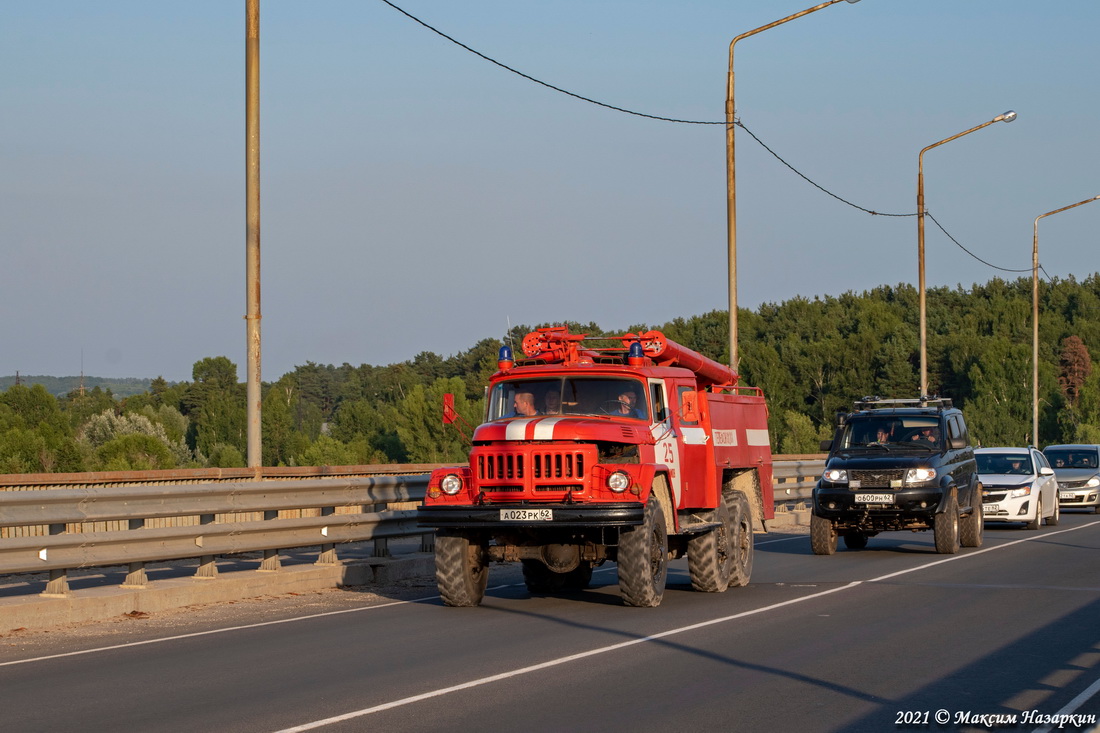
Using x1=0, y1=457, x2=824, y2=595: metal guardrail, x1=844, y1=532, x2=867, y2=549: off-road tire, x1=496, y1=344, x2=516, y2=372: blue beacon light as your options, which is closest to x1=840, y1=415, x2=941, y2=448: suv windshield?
x1=844, y1=532, x2=867, y2=549: off-road tire

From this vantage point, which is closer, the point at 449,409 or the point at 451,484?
the point at 451,484

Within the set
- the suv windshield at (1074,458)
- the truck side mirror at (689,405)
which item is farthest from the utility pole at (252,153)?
the suv windshield at (1074,458)

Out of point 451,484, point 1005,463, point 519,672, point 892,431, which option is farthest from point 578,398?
point 1005,463

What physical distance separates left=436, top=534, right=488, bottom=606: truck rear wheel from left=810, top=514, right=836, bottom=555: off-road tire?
7898 millimetres

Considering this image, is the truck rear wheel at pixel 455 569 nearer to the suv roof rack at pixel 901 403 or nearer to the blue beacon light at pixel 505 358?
the blue beacon light at pixel 505 358

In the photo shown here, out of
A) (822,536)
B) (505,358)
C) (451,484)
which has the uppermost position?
(505,358)

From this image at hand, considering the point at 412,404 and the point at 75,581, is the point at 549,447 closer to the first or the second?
the point at 75,581

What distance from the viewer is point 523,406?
14.1 meters

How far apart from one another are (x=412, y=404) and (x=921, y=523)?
9597 centimetres

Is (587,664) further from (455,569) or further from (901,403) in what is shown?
(901,403)

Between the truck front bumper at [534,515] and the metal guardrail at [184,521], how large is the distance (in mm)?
2145

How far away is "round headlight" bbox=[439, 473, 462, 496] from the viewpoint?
1332 cm

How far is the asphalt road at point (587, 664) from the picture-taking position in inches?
307

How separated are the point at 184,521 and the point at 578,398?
6.01 m
